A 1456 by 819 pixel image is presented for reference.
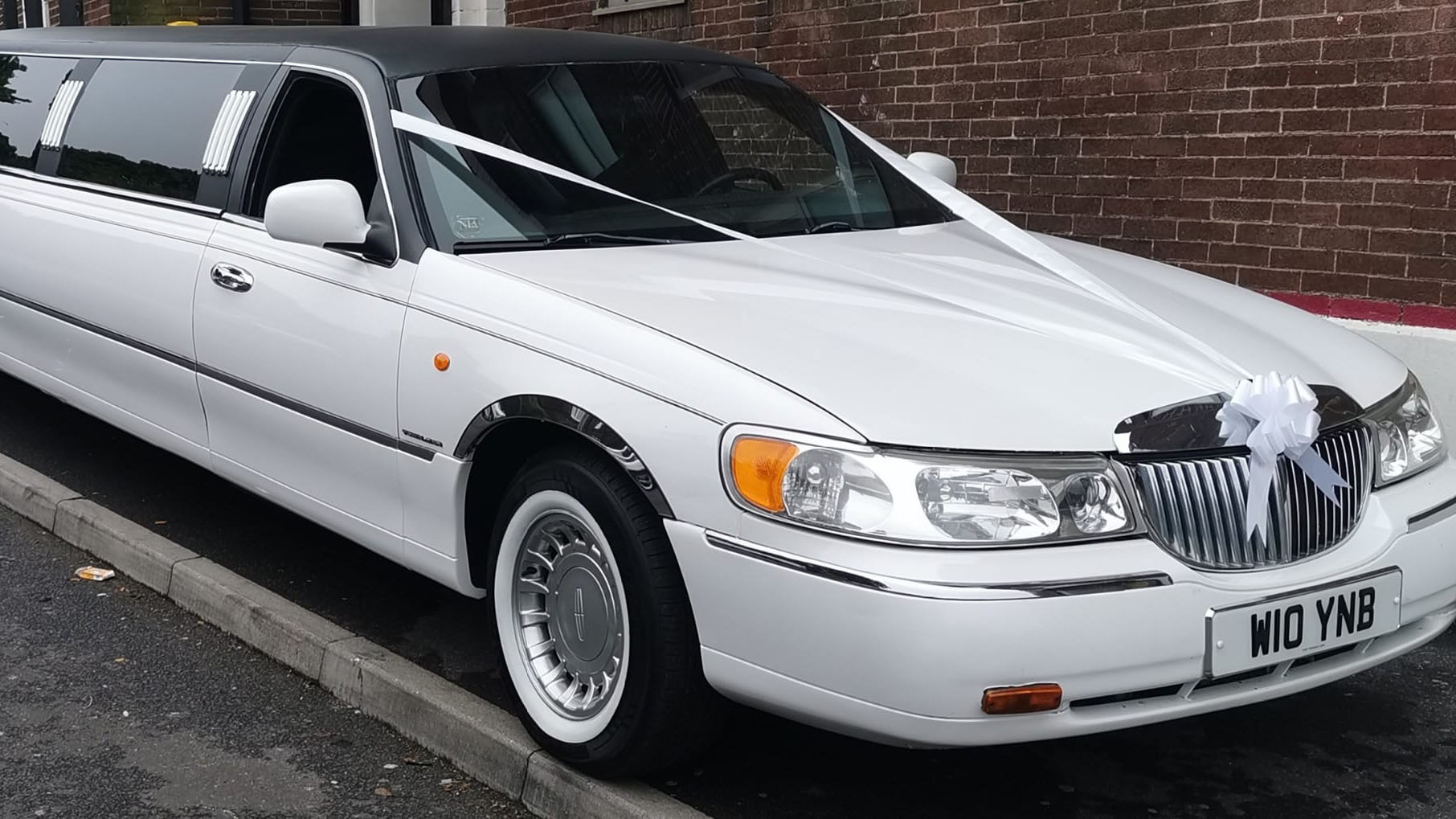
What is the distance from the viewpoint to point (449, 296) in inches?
142

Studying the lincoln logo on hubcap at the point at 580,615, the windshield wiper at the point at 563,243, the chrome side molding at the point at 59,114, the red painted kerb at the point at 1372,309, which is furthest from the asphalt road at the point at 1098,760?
the chrome side molding at the point at 59,114

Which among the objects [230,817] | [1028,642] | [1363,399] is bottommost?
[230,817]

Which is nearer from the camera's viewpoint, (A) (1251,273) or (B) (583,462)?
(B) (583,462)

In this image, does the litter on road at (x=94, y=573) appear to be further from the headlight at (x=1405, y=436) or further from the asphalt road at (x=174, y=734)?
the headlight at (x=1405, y=436)

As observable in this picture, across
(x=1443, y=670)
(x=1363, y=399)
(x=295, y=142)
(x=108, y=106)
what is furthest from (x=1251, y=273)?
(x=108, y=106)

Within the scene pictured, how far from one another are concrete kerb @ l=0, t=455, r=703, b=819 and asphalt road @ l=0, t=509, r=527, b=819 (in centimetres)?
4

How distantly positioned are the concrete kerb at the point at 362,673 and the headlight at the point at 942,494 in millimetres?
778

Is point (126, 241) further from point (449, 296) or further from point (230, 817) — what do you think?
point (230, 817)

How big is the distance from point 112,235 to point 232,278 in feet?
3.12

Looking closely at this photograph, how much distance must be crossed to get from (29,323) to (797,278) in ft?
11.5

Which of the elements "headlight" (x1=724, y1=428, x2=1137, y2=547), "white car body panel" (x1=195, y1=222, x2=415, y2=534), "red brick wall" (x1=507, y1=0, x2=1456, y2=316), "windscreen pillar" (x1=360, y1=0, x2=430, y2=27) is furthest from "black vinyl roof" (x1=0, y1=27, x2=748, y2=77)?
"windscreen pillar" (x1=360, y1=0, x2=430, y2=27)

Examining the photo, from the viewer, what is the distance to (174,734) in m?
3.72

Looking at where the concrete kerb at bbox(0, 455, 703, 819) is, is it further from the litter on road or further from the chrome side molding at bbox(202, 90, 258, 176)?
the chrome side molding at bbox(202, 90, 258, 176)

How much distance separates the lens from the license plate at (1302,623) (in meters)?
2.86
